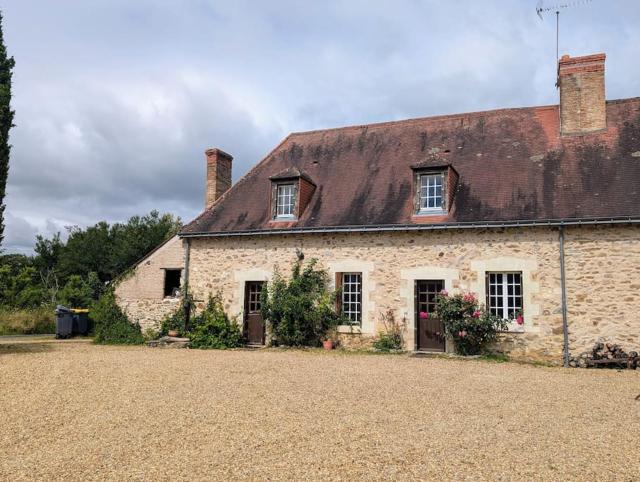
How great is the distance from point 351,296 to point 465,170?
14.3 feet

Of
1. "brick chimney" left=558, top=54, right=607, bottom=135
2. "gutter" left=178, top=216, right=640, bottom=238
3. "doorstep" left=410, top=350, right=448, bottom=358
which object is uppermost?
"brick chimney" left=558, top=54, right=607, bottom=135

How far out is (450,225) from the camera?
11656 mm

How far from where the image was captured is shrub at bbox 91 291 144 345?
14.5 meters

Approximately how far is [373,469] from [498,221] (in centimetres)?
819

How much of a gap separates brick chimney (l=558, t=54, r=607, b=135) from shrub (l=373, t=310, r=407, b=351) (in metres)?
6.42

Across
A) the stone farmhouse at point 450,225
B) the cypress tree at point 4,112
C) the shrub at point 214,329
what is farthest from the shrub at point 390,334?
the cypress tree at point 4,112

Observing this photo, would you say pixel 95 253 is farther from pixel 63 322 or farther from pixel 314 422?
pixel 314 422

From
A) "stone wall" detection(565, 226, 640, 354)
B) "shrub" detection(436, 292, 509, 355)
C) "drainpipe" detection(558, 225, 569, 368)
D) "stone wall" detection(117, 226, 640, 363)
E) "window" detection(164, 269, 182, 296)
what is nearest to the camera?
"stone wall" detection(565, 226, 640, 354)

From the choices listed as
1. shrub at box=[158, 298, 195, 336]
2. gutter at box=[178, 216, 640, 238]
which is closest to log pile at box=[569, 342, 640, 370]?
gutter at box=[178, 216, 640, 238]

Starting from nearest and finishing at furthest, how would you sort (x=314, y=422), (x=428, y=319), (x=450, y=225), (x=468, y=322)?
1. (x=314, y=422)
2. (x=468, y=322)
3. (x=450, y=225)
4. (x=428, y=319)

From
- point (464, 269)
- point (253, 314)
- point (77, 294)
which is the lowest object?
point (253, 314)

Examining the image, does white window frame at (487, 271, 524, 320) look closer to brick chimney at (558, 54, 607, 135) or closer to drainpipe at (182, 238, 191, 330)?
brick chimney at (558, 54, 607, 135)

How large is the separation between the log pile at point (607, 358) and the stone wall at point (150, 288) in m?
10.3

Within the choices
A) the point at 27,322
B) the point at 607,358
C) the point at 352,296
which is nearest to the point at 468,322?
the point at 607,358
